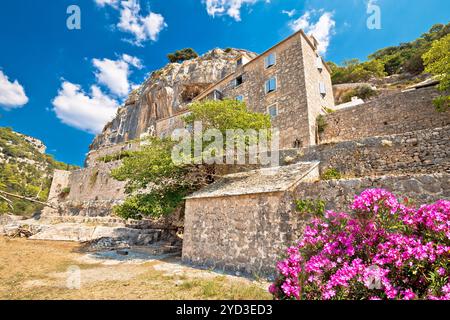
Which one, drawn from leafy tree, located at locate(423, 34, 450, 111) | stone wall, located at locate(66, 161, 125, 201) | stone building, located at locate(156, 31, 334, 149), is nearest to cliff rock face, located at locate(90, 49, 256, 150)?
stone wall, located at locate(66, 161, 125, 201)

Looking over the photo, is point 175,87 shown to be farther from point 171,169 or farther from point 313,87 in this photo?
point 171,169

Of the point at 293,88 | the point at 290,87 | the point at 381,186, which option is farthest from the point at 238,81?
the point at 381,186

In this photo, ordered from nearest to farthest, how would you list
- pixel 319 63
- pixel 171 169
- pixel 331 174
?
pixel 331 174 → pixel 171 169 → pixel 319 63

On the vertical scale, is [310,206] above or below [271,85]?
below

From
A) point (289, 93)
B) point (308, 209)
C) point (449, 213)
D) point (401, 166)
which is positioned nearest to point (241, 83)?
point (289, 93)

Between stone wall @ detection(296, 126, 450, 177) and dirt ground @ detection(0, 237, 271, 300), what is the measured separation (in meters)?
6.52

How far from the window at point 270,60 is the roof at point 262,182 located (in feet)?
50.8

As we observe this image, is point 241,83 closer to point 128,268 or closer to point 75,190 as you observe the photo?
point 128,268

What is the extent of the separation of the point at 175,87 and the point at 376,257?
118 feet

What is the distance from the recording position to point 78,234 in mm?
16531

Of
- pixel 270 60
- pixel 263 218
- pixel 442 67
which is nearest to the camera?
pixel 263 218

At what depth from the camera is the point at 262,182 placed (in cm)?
877

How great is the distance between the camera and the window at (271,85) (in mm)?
21241

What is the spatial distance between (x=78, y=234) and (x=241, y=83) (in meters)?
21.0
